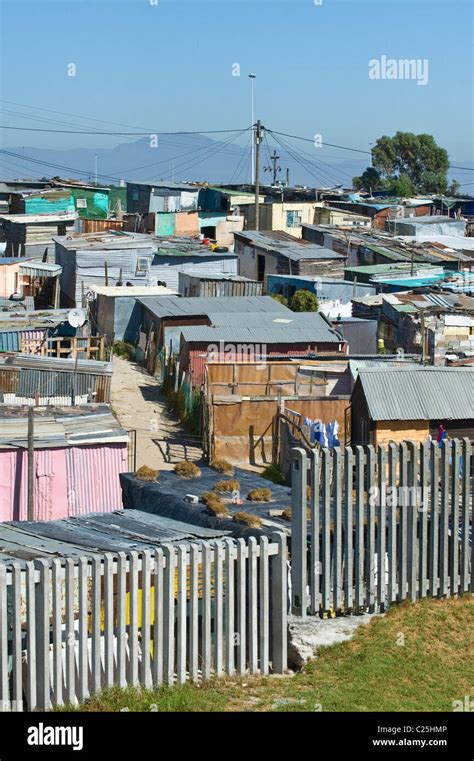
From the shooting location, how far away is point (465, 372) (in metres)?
19.0

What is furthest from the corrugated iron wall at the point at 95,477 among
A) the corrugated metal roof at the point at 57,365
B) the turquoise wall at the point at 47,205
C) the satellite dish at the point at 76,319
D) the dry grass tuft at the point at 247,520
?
the turquoise wall at the point at 47,205

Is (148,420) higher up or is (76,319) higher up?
(76,319)

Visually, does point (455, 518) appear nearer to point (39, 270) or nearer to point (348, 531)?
point (348, 531)

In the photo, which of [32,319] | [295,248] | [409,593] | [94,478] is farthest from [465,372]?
[295,248]

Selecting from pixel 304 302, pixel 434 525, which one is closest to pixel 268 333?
pixel 304 302

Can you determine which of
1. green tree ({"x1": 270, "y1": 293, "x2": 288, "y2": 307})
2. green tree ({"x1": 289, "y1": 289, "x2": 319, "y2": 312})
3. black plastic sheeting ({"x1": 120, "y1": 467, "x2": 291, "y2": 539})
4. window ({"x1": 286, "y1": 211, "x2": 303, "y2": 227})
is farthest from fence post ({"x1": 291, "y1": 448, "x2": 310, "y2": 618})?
window ({"x1": 286, "y1": 211, "x2": 303, "y2": 227})

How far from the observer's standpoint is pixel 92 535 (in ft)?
31.9

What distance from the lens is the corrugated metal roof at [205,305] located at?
30.3 m

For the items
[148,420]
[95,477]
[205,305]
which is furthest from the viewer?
[205,305]

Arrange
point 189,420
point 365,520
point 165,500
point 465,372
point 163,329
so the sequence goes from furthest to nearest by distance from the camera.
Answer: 1. point 163,329
2. point 189,420
3. point 465,372
4. point 165,500
5. point 365,520

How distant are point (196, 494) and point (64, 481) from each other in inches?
147
